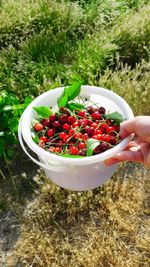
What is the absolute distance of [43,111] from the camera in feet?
7.51

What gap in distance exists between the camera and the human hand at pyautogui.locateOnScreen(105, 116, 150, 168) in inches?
76.5

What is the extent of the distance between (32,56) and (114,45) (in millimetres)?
624

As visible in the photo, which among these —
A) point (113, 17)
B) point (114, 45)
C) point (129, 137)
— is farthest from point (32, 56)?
point (129, 137)

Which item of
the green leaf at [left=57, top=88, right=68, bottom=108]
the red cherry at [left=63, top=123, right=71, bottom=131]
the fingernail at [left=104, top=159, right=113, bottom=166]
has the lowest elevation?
the fingernail at [left=104, top=159, right=113, bottom=166]

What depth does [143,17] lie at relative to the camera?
3.49 m

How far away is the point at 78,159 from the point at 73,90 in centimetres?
47

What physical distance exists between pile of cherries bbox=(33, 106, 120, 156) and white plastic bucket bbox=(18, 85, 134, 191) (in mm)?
64

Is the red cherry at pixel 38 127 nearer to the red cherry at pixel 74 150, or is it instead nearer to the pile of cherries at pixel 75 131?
the pile of cherries at pixel 75 131

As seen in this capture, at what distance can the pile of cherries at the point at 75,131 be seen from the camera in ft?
7.08

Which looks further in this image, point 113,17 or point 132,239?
point 113,17

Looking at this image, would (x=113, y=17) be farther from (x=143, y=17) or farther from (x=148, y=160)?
(x=148, y=160)

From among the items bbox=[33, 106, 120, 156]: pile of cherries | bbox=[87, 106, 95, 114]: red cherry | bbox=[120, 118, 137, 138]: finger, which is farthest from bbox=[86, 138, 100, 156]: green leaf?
bbox=[87, 106, 95, 114]: red cherry

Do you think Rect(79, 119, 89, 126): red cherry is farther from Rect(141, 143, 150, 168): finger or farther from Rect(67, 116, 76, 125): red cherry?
Rect(141, 143, 150, 168): finger

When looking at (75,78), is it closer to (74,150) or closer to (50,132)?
(50,132)
